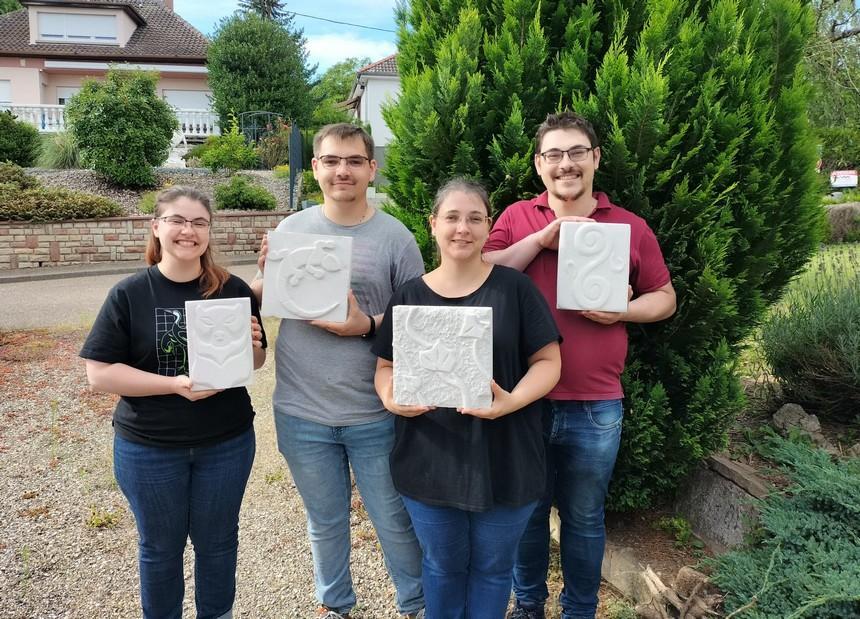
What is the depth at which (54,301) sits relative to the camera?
9391 mm

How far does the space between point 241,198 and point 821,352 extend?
12.4 meters

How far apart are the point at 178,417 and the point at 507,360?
1.14 metres

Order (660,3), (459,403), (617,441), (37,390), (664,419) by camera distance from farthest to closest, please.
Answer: (37,390) → (664,419) → (660,3) → (617,441) → (459,403)

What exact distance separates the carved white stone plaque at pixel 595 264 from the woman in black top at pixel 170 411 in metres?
1.15

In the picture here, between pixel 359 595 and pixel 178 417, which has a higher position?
pixel 178 417

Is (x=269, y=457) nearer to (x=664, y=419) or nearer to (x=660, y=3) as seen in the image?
(x=664, y=419)

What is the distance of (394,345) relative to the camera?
6.35ft

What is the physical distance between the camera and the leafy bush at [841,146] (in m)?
8.51

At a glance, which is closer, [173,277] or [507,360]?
[507,360]

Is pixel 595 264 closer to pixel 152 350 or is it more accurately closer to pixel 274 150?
pixel 152 350

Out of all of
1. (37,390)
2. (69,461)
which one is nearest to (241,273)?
(37,390)

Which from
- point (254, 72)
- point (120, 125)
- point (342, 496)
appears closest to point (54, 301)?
point (120, 125)

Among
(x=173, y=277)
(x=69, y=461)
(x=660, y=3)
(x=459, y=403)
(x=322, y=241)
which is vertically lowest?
(x=69, y=461)

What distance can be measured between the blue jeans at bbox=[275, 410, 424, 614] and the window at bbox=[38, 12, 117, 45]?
104ft
